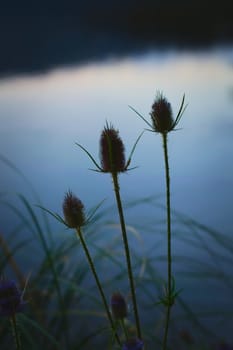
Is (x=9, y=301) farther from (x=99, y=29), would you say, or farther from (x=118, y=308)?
(x=99, y=29)

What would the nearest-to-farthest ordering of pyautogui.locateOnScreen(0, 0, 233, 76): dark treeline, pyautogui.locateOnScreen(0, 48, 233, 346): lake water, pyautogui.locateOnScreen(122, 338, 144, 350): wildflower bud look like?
pyautogui.locateOnScreen(122, 338, 144, 350): wildflower bud
pyautogui.locateOnScreen(0, 48, 233, 346): lake water
pyautogui.locateOnScreen(0, 0, 233, 76): dark treeline

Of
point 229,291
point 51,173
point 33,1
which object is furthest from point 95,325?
point 33,1

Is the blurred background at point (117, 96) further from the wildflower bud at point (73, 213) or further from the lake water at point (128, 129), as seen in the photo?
the wildflower bud at point (73, 213)

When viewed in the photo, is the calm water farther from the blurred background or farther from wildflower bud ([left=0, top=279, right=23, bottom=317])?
wildflower bud ([left=0, top=279, right=23, bottom=317])

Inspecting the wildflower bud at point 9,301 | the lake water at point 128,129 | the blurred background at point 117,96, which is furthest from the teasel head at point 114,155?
the lake water at point 128,129

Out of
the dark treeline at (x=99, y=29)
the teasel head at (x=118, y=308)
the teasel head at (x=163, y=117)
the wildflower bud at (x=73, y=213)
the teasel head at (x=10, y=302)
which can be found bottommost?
the teasel head at (x=118, y=308)

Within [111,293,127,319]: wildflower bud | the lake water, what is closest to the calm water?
the lake water
